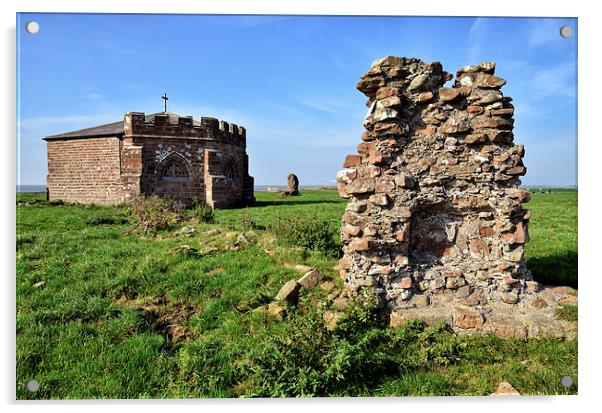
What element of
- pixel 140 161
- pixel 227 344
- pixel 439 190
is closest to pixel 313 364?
pixel 227 344

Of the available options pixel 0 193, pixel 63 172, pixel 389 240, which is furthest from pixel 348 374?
pixel 63 172

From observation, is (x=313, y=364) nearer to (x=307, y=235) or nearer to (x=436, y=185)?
(x=436, y=185)

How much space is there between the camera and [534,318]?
3.94m

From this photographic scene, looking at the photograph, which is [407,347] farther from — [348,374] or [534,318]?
[534,318]

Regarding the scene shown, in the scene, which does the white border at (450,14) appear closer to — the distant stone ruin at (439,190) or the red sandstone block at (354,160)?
the distant stone ruin at (439,190)

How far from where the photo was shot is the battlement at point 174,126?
15680 millimetres

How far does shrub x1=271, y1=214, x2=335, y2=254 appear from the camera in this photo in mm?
6680

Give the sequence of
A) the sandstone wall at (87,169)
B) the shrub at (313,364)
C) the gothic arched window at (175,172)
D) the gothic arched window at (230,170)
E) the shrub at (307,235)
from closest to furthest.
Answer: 1. the shrub at (313,364)
2. the shrub at (307,235)
3. the sandstone wall at (87,169)
4. the gothic arched window at (175,172)
5. the gothic arched window at (230,170)

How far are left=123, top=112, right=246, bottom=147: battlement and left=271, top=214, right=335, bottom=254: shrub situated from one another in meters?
11.4

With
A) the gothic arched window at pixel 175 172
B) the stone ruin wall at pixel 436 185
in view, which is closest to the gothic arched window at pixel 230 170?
the gothic arched window at pixel 175 172

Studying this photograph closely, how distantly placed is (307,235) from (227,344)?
3281mm

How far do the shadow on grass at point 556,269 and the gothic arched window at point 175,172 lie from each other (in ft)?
49.3

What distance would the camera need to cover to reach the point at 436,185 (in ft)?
14.0
